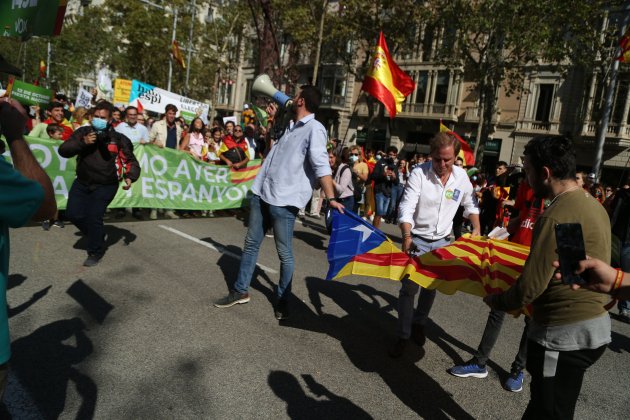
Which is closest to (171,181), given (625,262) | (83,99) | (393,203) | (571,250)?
(393,203)

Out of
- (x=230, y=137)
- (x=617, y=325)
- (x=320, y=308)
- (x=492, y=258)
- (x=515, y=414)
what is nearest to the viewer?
(x=515, y=414)

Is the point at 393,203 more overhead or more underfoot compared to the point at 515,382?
more overhead

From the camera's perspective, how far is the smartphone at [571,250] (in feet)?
5.81

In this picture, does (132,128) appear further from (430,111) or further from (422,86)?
(422,86)

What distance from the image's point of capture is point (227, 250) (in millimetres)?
6832

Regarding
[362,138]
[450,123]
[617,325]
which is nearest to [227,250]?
[617,325]

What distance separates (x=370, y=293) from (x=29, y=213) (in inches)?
180

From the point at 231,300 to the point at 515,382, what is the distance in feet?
8.42

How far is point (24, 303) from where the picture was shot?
411cm

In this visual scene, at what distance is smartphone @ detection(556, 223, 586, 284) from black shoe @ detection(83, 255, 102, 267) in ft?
16.4

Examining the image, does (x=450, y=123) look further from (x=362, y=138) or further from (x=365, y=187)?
(x=365, y=187)

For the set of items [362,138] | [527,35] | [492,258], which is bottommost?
[492,258]

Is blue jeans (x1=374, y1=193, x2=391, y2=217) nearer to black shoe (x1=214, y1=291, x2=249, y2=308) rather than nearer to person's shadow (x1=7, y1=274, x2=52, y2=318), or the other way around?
black shoe (x1=214, y1=291, x2=249, y2=308)

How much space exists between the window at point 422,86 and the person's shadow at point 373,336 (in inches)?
1261
